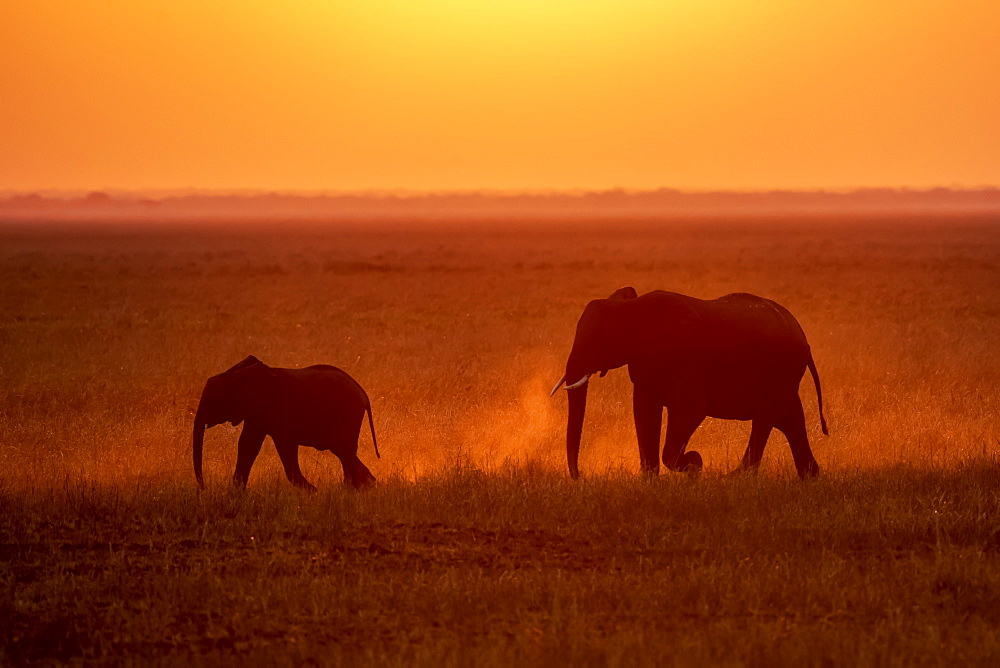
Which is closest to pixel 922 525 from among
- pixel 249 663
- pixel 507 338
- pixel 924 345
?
pixel 249 663

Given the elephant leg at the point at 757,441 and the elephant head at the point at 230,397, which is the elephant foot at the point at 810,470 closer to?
the elephant leg at the point at 757,441

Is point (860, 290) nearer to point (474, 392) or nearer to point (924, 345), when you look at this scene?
point (924, 345)

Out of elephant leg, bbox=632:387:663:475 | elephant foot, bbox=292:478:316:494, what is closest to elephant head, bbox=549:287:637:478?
elephant leg, bbox=632:387:663:475

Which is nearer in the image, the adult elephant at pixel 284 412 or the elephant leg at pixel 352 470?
the adult elephant at pixel 284 412

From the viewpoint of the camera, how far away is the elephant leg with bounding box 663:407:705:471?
376 inches

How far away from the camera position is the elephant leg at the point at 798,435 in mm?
10180

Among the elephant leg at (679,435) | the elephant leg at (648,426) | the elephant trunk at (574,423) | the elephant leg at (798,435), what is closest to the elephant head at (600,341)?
the elephant trunk at (574,423)

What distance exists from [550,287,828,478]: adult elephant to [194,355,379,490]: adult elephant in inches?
65.0

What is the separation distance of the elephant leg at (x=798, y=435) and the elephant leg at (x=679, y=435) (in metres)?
0.93

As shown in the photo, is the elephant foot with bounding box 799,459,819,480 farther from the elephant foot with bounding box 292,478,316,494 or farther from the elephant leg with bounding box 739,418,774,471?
the elephant foot with bounding box 292,478,316,494

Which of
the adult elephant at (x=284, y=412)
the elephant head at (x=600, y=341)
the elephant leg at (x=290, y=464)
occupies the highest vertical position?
the elephant head at (x=600, y=341)

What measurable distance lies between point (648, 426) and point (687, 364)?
579 millimetres

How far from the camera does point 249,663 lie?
5.70 metres

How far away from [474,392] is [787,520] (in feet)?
25.1
